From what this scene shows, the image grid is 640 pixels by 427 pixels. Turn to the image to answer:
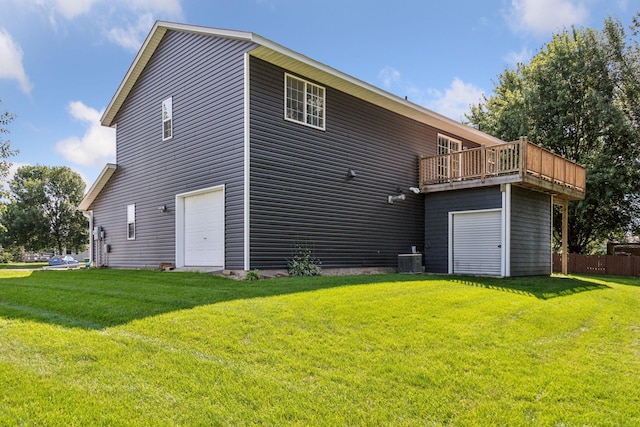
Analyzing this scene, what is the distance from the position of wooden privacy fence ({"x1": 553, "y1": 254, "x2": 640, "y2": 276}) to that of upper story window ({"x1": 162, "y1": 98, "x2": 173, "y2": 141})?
16.9 metres

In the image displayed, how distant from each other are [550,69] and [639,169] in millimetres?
6088

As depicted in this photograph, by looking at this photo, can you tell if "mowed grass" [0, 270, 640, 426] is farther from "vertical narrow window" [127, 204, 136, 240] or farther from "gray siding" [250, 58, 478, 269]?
"vertical narrow window" [127, 204, 136, 240]

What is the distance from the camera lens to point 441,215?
13391 millimetres

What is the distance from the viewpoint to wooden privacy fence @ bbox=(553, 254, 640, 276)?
17.4 metres

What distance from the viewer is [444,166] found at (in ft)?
46.1

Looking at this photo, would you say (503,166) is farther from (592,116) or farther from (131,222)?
(131,222)

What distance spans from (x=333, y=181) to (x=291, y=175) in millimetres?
1447

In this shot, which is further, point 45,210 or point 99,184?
point 45,210

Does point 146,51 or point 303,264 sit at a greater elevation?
point 146,51

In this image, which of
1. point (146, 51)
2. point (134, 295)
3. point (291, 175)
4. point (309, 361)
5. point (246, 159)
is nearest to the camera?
point (309, 361)

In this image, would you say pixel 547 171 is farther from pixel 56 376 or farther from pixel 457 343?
pixel 56 376

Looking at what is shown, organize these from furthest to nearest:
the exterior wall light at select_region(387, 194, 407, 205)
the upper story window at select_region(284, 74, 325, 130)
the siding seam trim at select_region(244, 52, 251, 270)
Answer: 1. the exterior wall light at select_region(387, 194, 407, 205)
2. the upper story window at select_region(284, 74, 325, 130)
3. the siding seam trim at select_region(244, 52, 251, 270)

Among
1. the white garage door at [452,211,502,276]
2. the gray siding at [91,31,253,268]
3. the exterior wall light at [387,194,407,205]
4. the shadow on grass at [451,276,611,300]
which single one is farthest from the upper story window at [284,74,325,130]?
the shadow on grass at [451,276,611,300]

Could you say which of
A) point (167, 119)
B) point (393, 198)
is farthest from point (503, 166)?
point (167, 119)
